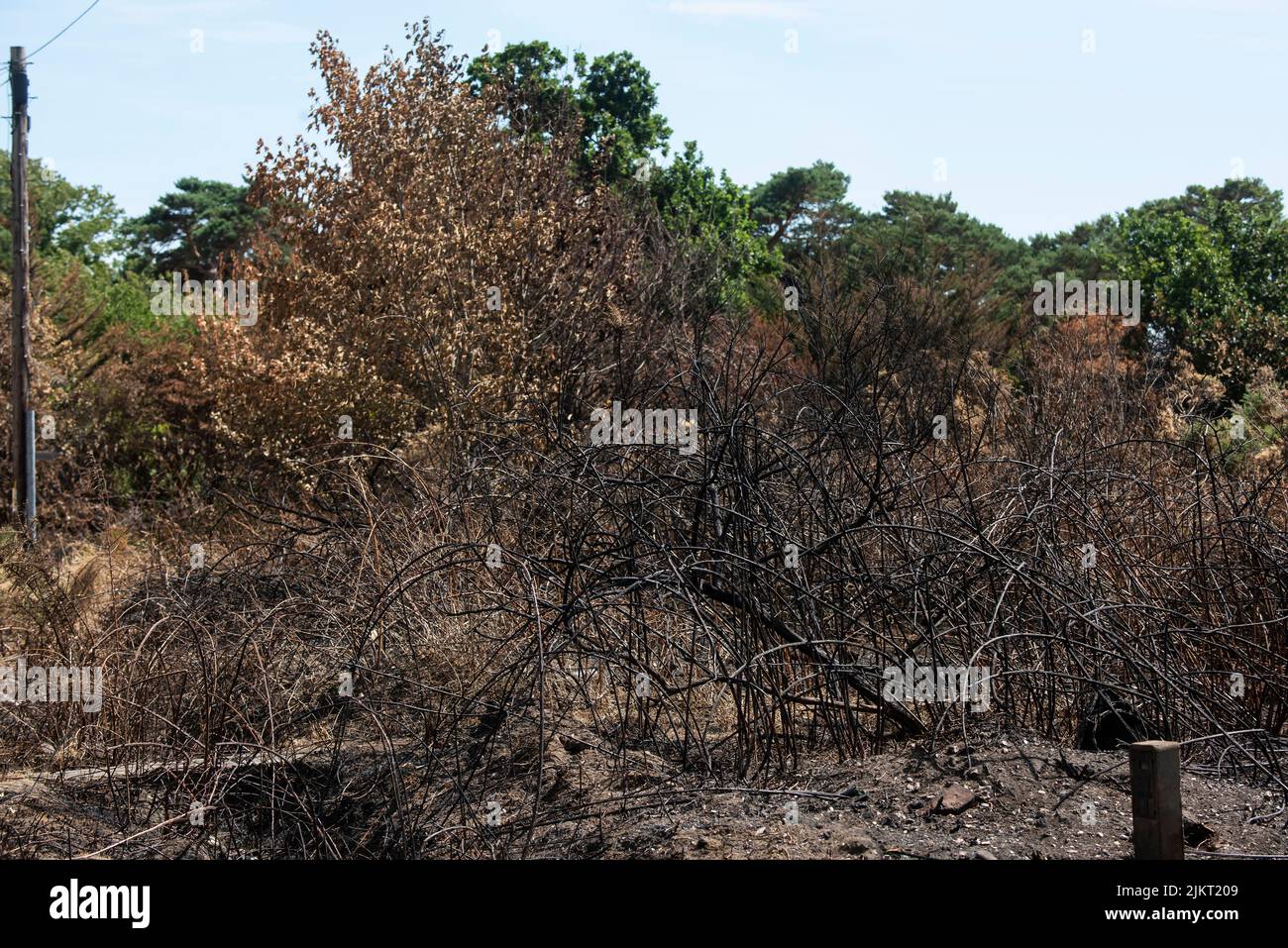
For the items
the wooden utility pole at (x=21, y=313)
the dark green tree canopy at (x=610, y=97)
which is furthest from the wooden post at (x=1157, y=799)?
the dark green tree canopy at (x=610, y=97)

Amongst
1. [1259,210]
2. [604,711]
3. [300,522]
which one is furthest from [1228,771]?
[1259,210]

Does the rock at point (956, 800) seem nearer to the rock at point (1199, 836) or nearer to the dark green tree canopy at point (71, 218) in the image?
the rock at point (1199, 836)

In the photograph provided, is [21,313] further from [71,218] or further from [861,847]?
[71,218]

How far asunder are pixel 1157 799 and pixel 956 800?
3.45 feet

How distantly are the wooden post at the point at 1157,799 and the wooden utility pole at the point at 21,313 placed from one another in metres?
13.0

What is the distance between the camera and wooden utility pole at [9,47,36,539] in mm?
14297

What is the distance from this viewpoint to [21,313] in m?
14.7

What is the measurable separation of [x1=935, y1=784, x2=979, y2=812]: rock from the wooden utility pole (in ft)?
39.4

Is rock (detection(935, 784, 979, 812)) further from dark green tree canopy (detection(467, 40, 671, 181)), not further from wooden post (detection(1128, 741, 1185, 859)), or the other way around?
dark green tree canopy (detection(467, 40, 671, 181))

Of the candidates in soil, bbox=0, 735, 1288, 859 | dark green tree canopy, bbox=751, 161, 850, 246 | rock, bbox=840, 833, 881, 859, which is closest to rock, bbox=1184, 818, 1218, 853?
soil, bbox=0, 735, 1288, 859

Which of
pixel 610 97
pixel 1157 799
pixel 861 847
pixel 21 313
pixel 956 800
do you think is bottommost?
pixel 861 847

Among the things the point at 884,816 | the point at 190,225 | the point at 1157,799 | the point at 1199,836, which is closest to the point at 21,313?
the point at 884,816
